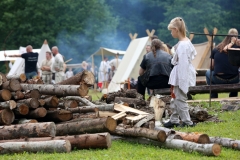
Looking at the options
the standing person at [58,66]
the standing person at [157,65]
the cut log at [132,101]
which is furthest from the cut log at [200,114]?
the standing person at [58,66]

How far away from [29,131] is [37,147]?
0.57 m

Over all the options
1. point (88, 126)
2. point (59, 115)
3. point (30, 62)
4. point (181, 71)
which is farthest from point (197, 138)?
point (30, 62)

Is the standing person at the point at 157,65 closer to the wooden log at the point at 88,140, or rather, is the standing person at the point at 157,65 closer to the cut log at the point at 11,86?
the cut log at the point at 11,86

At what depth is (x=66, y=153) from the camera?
665 cm

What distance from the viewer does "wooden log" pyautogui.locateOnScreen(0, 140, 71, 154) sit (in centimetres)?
669

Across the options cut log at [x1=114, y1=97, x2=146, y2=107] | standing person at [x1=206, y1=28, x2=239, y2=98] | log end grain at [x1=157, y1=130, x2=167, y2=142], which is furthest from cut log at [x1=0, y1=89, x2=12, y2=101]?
standing person at [x1=206, y1=28, x2=239, y2=98]

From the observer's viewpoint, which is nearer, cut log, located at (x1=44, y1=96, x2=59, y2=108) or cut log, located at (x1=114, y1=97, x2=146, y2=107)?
cut log, located at (x1=44, y1=96, x2=59, y2=108)

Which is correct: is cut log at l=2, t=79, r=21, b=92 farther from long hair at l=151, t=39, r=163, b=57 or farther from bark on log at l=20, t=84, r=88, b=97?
long hair at l=151, t=39, r=163, b=57

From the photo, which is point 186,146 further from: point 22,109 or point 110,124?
point 22,109

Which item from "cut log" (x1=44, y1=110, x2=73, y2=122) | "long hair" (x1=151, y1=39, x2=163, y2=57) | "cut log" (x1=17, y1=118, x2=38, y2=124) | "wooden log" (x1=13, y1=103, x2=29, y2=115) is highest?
"long hair" (x1=151, y1=39, x2=163, y2=57)

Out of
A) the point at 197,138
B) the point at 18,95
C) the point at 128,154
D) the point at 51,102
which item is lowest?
the point at 128,154

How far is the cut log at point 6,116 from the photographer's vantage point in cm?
806

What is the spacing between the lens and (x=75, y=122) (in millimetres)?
7688

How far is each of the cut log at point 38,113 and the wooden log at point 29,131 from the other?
0.90 metres
